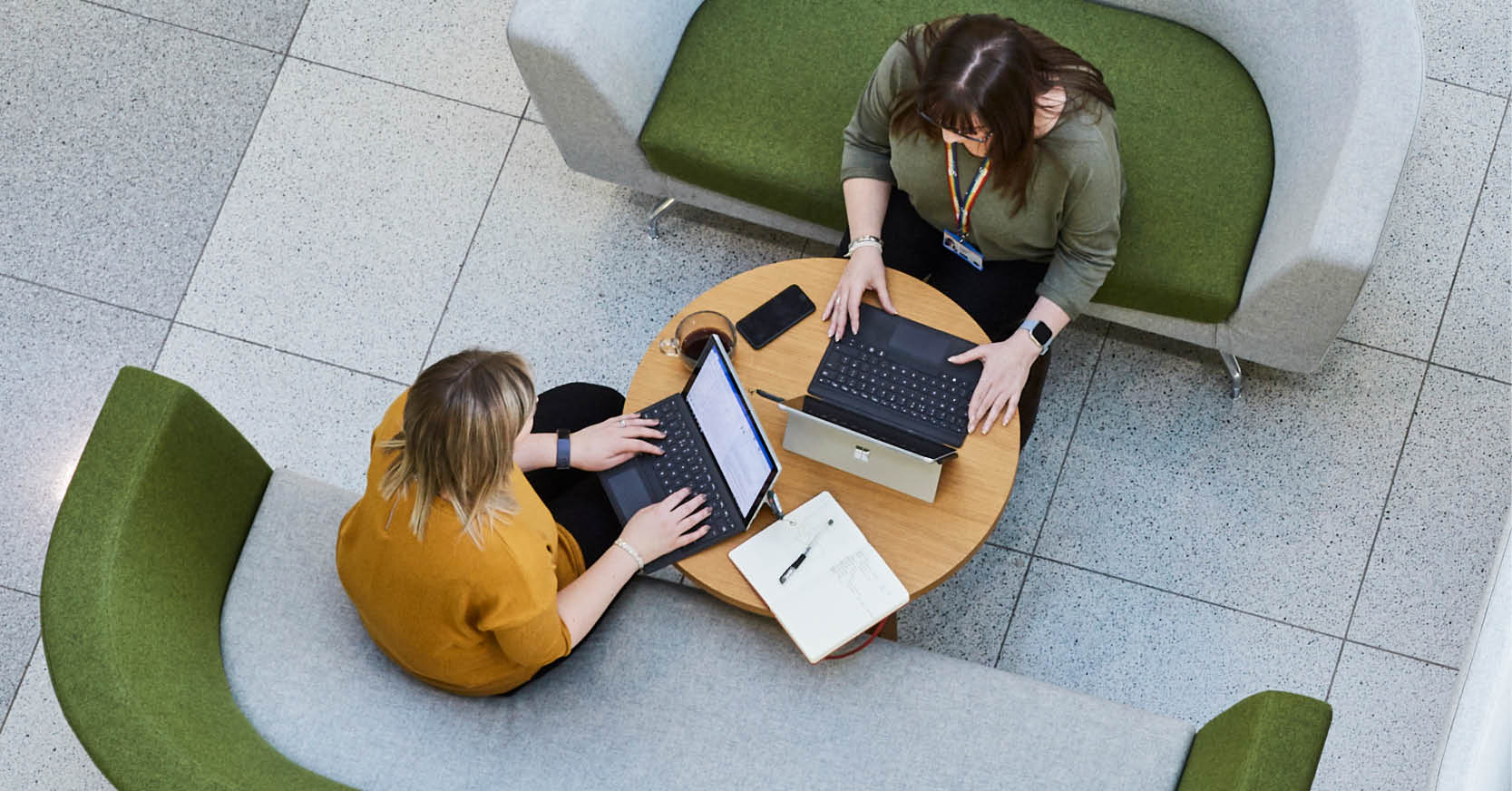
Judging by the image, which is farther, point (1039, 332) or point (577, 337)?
point (577, 337)

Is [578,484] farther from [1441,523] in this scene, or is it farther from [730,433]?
[1441,523]

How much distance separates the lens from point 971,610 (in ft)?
9.12

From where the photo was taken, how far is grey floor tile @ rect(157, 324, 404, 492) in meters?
2.96

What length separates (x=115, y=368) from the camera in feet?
10.0

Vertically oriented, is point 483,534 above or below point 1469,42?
below

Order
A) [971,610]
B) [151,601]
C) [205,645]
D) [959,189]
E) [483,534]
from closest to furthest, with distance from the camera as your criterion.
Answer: [483,534]
[151,601]
[205,645]
[959,189]
[971,610]

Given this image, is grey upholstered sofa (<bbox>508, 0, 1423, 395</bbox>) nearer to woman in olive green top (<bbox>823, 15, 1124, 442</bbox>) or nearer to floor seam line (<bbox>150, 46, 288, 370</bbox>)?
woman in olive green top (<bbox>823, 15, 1124, 442</bbox>)

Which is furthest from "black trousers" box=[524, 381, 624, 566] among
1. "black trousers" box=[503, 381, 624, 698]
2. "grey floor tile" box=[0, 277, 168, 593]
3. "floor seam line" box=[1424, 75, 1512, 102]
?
"floor seam line" box=[1424, 75, 1512, 102]

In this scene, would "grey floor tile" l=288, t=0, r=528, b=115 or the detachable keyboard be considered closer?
the detachable keyboard

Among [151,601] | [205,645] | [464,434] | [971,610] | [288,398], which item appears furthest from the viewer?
[288,398]

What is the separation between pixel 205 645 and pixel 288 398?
3.30 feet

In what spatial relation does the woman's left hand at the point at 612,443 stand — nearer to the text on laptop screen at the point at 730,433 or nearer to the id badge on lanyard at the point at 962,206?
the text on laptop screen at the point at 730,433

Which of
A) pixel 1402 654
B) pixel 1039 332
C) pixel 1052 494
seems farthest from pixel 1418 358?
pixel 1039 332

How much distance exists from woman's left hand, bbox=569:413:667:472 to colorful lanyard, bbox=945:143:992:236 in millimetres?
693
